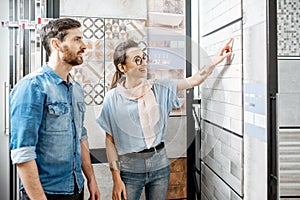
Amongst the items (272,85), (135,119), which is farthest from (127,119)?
(272,85)

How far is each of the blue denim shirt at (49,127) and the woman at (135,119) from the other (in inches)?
6.0

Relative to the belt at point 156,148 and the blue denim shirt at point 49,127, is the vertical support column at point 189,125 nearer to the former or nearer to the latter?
the belt at point 156,148

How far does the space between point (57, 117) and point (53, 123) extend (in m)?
0.03

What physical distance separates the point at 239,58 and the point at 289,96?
286 mm

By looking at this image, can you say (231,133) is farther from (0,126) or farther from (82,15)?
(0,126)

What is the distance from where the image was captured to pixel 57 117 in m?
1.39

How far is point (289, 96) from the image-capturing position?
1290 mm

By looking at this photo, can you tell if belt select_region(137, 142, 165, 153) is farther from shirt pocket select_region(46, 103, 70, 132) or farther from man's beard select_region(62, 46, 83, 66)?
man's beard select_region(62, 46, 83, 66)

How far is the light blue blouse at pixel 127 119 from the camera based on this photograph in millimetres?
1491

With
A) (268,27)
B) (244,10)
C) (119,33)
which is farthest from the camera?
(119,33)

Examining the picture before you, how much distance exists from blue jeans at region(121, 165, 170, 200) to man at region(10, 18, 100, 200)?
9.0 inches

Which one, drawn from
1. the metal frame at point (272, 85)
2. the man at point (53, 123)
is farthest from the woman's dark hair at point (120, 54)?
the metal frame at point (272, 85)

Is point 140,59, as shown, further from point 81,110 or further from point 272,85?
point 272,85

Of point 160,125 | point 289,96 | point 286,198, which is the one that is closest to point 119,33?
point 160,125
